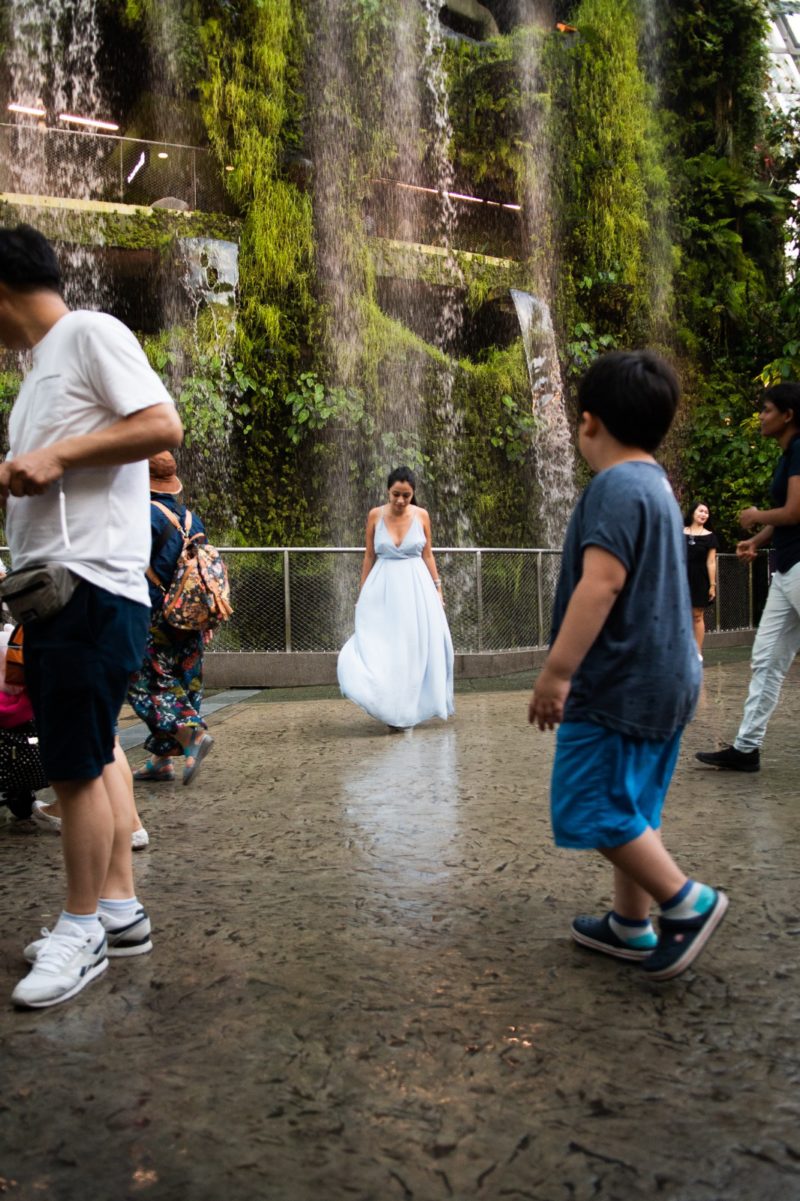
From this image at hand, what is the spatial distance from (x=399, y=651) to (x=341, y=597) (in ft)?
14.3

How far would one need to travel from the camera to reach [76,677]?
2842mm

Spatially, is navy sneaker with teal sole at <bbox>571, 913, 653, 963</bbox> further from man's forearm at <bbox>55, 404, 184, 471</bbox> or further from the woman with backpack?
the woman with backpack

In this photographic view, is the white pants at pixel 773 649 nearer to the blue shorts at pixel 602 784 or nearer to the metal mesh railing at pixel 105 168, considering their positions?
the blue shorts at pixel 602 784

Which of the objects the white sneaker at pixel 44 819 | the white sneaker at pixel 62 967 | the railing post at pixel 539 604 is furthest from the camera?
the railing post at pixel 539 604

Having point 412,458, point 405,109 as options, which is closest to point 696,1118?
point 412,458

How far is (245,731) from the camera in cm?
821

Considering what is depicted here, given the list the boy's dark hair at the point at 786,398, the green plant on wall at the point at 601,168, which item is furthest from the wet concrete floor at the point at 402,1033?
the green plant on wall at the point at 601,168

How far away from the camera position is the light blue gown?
809cm

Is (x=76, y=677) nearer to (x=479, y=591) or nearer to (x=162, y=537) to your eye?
(x=162, y=537)

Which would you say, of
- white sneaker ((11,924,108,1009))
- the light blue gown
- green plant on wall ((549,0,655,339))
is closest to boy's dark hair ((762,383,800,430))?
the light blue gown

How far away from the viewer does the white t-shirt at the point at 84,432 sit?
2867 millimetres

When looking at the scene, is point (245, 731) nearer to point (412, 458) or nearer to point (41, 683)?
point (41, 683)

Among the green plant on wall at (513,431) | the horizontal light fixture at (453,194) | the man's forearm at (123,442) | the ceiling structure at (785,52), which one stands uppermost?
the ceiling structure at (785,52)

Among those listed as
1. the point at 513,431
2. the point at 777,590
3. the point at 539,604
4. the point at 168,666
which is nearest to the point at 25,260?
the point at 168,666
